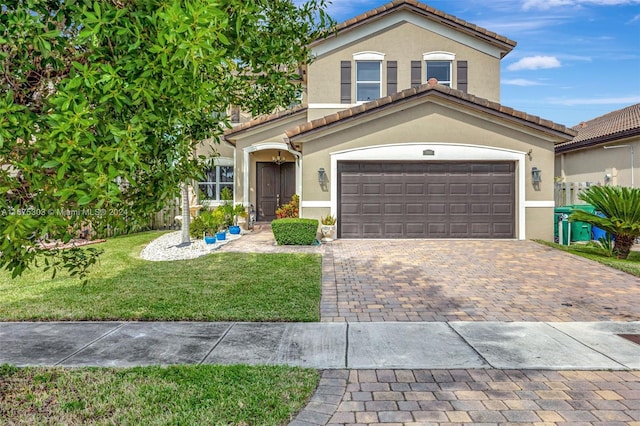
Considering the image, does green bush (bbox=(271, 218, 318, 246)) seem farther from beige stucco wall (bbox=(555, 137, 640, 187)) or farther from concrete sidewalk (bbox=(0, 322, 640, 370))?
beige stucco wall (bbox=(555, 137, 640, 187))

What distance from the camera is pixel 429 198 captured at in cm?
1496

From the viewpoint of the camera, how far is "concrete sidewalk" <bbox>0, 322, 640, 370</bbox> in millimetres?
4699

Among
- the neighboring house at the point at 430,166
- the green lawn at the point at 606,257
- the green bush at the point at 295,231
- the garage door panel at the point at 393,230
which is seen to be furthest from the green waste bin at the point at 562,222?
the green bush at the point at 295,231

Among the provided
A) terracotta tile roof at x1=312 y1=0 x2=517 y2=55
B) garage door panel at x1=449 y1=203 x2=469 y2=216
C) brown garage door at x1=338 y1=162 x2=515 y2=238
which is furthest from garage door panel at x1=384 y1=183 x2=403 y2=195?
terracotta tile roof at x1=312 y1=0 x2=517 y2=55

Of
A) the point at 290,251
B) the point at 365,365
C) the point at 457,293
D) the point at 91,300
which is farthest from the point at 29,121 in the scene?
the point at 290,251

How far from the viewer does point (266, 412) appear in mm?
3615

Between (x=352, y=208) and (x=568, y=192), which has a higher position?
(x=568, y=192)

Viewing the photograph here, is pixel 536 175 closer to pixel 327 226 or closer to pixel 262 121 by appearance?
pixel 327 226

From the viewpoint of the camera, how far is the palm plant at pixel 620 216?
36.9ft

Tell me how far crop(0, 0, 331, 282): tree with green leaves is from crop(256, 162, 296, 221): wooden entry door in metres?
16.9

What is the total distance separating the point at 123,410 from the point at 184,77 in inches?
114

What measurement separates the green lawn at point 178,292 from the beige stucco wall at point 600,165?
1339 cm

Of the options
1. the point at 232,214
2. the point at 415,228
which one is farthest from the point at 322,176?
the point at 232,214

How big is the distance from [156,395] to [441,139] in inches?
514
